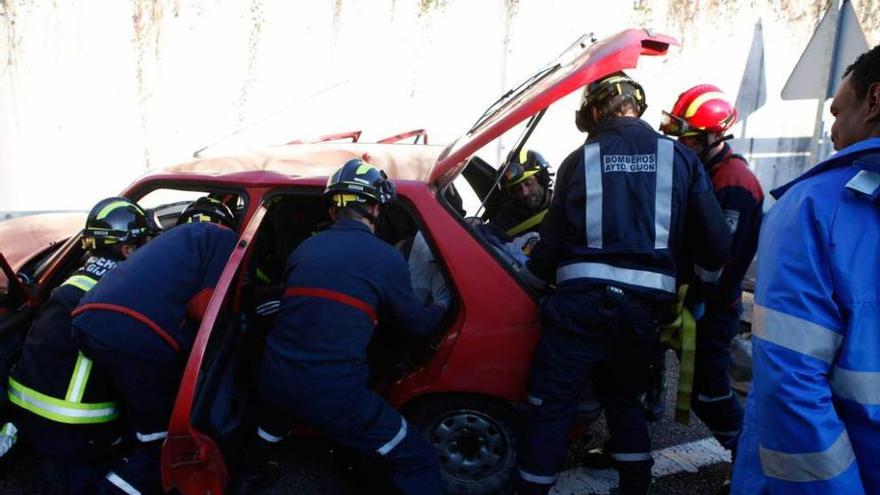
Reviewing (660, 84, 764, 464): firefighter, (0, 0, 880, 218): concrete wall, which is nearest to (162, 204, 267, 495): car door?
(660, 84, 764, 464): firefighter

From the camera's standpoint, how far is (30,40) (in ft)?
20.6

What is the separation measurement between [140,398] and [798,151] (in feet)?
29.2

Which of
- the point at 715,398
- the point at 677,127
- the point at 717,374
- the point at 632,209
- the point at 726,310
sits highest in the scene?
the point at 677,127

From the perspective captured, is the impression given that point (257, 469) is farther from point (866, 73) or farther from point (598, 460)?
point (866, 73)

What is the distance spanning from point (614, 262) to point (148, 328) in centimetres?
180

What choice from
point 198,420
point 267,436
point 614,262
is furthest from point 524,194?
point 198,420

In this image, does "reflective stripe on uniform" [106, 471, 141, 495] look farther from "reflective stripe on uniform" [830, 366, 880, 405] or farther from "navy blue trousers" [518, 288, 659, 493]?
"reflective stripe on uniform" [830, 366, 880, 405]

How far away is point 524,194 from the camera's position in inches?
154

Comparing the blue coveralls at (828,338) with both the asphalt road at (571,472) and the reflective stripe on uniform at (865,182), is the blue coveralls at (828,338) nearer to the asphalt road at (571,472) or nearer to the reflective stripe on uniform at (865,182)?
the reflective stripe on uniform at (865,182)

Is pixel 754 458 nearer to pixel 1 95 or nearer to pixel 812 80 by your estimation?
pixel 812 80

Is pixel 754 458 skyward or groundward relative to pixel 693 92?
groundward

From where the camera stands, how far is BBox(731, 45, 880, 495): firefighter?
4.09 ft

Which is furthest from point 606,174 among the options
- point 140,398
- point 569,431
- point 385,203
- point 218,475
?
point 140,398

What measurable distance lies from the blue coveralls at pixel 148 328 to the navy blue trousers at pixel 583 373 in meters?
1.40
